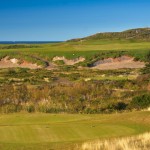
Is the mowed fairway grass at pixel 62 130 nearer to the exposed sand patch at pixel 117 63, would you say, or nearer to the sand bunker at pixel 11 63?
the exposed sand patch at pixel 117 63

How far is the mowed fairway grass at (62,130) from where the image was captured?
15.2 meters

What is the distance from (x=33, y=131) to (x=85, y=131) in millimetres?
1990

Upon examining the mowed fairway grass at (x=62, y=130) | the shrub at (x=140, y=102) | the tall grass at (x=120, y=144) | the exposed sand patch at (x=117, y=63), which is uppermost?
the tall grass at (x=120, y=144)

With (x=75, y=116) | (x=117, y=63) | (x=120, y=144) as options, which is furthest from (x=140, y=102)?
(x=117, y=63)

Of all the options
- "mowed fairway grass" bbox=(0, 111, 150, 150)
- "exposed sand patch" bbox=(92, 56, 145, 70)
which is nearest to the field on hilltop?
"mowed fairway grass" bbox=(0, 111, 150, 150)

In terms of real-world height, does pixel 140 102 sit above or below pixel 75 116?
below

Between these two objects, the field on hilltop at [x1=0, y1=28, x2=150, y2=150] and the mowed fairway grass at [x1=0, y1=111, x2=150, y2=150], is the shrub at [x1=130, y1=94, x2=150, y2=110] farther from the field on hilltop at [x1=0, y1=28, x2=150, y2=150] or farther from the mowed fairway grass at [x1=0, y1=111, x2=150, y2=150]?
the mowed fairway grass at [x1=0, y1=111, x2=150, y2=150]

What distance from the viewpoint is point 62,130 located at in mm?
17000

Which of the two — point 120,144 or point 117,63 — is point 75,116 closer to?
point 120,144

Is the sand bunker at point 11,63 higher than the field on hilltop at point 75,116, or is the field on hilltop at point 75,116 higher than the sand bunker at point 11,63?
the field on hilltop at point 75,116

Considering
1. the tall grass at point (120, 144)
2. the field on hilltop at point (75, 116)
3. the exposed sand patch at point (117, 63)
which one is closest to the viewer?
the tall grass at point (120, 144)

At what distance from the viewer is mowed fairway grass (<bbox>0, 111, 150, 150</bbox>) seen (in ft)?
49.7

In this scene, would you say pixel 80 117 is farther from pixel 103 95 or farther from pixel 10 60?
pixel 10 60

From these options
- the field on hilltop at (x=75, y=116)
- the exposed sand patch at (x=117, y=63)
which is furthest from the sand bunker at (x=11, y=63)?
the field on hilltop at (x=75, y=116)
